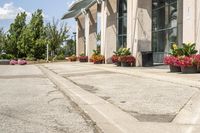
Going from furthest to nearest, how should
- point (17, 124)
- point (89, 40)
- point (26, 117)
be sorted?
point (89, 40)
point (26, 117)
point (17, 124)

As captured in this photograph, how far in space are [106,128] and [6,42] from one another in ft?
266

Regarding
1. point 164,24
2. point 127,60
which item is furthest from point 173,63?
point 164,24

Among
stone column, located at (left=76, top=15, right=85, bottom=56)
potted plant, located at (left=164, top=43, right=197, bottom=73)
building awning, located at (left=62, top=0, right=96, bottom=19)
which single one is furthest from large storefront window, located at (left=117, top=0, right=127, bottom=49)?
potted plant, located at (left=164, top=43, right=197, bottom=73)

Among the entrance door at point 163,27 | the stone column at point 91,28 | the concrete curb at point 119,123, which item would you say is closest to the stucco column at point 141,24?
the entrance door at point 163,27

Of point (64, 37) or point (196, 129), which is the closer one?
point (196, 129)

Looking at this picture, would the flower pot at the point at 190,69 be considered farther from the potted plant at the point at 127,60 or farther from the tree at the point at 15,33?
the tree at the point at 15,33

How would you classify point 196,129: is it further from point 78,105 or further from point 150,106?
point 78,105

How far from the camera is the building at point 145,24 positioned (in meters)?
25.7

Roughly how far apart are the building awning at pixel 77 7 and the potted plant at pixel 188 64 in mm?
37456

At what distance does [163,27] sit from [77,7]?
3290cm

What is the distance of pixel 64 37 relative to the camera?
94.0 metres

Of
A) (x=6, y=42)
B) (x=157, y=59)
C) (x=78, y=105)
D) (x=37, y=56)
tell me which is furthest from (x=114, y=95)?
(x=6, y=42)

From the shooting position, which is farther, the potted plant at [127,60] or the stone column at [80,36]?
the stone column at [80,36]

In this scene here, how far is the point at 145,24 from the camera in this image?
36875 millimetres
